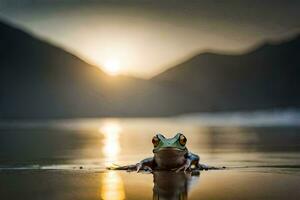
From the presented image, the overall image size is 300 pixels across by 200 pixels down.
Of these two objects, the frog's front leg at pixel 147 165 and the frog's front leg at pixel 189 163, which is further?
the frog's front leg at pixel 147 165

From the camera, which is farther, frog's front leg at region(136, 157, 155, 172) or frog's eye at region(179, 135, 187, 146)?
frog's front leg at region(136, 157, 155, 172)

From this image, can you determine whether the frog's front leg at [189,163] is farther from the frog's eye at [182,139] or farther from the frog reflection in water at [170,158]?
the frog's eye at [182,139]

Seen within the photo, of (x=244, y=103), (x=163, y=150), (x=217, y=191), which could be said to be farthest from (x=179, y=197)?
(x=244, y=103)

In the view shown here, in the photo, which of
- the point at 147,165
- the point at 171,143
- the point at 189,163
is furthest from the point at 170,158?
the point at 147,165

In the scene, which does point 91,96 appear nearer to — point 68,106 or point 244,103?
point 68,106

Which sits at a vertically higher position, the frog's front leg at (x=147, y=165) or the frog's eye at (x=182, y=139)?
the frog's eye at (x=182, y=139)

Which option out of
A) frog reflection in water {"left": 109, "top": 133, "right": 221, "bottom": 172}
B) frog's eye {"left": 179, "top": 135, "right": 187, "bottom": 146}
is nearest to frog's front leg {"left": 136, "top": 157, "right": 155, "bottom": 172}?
frog reflection in water {"left": 109, "top": 133, "right": 221, "bottom": 172}

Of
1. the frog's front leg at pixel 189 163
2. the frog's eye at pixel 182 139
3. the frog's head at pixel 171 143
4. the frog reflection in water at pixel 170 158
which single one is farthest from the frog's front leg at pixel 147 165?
the frog's eye at pixel 182 139

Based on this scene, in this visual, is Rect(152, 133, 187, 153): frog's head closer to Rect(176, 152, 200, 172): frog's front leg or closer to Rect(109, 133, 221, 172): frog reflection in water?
Rect(109, 133, 221, 172): frog reflection in water
